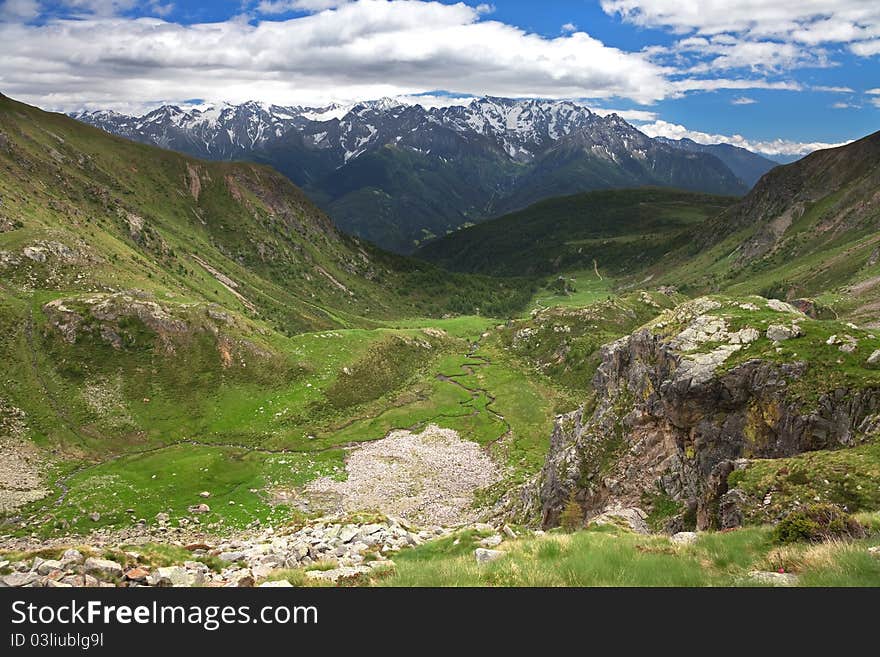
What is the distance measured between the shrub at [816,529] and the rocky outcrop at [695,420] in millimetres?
7338

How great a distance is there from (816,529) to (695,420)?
20.3m

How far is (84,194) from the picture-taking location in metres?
159

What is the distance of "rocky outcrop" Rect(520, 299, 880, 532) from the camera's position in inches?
1139

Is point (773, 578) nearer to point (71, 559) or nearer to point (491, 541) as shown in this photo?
point (491, 541)

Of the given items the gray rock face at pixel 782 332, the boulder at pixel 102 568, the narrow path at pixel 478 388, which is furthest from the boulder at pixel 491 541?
the narrow path at pixel 478 388

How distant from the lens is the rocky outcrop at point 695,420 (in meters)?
28.9

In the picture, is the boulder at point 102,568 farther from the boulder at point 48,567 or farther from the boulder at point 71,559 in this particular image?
the boulder at point 48,567

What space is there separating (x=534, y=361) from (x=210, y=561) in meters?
105

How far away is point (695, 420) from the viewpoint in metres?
35.3

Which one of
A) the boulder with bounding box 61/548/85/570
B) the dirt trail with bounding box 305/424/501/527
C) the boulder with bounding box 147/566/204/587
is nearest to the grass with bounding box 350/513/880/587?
the boulder with bounding box 147/566/204/587

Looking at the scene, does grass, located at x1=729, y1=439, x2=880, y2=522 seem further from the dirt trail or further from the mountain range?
the dirt trail
